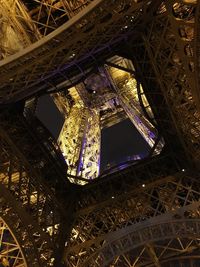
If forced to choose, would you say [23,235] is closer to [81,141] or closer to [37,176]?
[37,176]

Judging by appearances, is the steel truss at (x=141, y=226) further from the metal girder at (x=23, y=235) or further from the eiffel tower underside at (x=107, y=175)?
the metal girder at (x=23, y=235)

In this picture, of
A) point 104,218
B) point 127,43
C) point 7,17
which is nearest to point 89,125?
point 104,218

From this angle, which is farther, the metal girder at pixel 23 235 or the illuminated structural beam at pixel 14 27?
the metal girder at pixel 23 235

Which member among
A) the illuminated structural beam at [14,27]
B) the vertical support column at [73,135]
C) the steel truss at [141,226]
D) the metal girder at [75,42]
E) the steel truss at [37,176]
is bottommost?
the steel truss at [141,226]

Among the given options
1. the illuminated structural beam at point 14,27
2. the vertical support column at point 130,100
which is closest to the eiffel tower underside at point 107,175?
the illuminated structural beam at point 14,27

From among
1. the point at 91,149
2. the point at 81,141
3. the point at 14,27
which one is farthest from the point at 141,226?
the point at 81,141

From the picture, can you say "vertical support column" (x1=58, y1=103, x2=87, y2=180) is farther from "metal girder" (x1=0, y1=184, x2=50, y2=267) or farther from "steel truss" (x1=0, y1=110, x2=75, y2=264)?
"metal girder" (x1=0, y1=184, x2=50, y2=267)

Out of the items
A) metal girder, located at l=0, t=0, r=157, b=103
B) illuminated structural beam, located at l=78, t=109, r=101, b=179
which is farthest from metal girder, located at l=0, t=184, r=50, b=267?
illuminated structural beam, located at l=78, t=109, r=101, b=179
